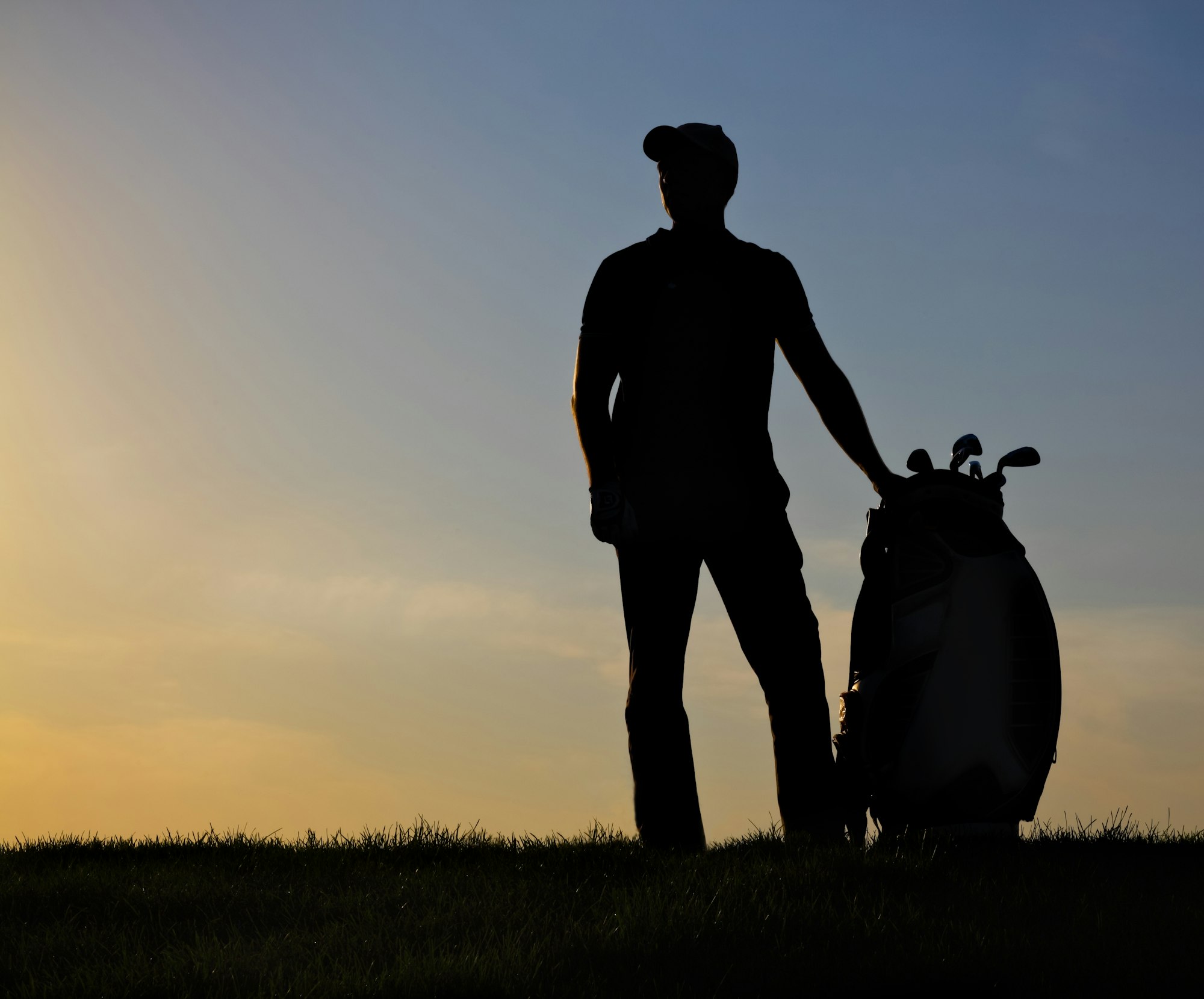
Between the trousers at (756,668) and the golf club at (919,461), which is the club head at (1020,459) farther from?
the trousers at (756,668)

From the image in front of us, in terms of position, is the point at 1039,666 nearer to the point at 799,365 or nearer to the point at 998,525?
the point at 998,525

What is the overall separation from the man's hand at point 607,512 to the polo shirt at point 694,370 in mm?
137

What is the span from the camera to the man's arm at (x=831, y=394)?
6.12 meters

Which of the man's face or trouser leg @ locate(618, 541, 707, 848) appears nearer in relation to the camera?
trouser leg @ locate(618, 541, 707, 848)

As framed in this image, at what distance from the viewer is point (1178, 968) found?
158 inches

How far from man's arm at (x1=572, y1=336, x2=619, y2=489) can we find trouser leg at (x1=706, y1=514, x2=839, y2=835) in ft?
2.04

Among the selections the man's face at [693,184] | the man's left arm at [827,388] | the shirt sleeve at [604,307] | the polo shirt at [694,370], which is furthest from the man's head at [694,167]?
the man's left arm at [827,388]

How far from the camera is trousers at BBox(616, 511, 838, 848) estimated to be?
5812mm

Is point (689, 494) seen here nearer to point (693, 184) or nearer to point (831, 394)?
point (831, 394)

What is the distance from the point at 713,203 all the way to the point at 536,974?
3.62m

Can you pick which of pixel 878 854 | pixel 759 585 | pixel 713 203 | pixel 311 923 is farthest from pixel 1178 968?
pixel 713 203

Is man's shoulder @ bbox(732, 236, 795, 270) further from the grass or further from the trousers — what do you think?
the grass

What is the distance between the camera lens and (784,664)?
5.84 m

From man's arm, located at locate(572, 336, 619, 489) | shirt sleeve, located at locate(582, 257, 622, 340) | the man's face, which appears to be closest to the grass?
man's arm, located at locate(572, 336, 619, 489)
